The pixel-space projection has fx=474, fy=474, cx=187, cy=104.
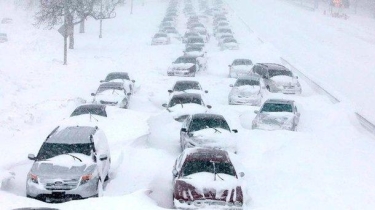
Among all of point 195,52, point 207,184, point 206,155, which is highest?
point 206,155

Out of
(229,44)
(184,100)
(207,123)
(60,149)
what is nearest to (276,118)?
(184,100)

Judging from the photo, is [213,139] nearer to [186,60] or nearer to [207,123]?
[207,123]

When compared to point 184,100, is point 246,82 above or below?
below

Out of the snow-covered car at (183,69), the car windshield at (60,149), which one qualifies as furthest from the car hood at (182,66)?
the car windshield at (60,149)

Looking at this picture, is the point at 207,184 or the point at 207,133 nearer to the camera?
the point at 207,184

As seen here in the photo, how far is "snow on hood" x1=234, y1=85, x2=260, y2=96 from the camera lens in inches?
909

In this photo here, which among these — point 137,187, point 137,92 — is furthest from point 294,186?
point 137,92

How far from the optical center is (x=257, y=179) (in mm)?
13406

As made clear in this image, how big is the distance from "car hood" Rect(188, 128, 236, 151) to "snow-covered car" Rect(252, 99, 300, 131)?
3791 millimetres

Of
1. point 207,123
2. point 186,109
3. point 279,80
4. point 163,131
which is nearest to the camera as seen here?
point 207,123

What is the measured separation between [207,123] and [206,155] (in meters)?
4.05

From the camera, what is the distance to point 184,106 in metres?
19.4

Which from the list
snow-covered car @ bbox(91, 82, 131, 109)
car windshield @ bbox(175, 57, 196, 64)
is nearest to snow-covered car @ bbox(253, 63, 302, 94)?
car windshield @ bbox(175, 57, 196, 64)

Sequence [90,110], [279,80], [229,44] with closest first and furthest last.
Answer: [90,110]
[279,80]
[229,44]
